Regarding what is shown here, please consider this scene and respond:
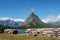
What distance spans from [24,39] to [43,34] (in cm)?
548

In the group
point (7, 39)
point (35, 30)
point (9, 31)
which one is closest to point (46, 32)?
point (35, 30)

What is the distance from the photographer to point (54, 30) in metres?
22.0

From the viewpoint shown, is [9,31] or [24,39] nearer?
[24,39]

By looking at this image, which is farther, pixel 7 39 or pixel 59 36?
pixel 59 36

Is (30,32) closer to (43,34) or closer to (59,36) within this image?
(43,34)

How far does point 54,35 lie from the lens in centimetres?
2200

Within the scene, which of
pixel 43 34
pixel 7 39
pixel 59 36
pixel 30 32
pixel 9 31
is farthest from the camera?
pixel 9 31

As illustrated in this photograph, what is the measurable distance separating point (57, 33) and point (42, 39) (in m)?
3.93

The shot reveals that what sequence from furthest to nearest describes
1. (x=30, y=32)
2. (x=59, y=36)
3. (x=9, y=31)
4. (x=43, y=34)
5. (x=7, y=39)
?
(x=9, y=31) < (x=30, y=32) < (x=43, y=34) < (x=59, y=36) < (x=7, y=39)

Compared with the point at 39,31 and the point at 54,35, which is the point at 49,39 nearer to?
the point at 54,35

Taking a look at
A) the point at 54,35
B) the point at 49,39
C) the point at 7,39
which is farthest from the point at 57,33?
the point at 7,39

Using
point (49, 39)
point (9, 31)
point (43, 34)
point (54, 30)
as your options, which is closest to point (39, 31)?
point (43, 34)

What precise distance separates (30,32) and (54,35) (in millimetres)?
4462

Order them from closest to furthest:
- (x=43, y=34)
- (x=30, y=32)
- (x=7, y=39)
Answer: (x=7, y=39)
(x=43, y=34)
(x=30, y=32)
